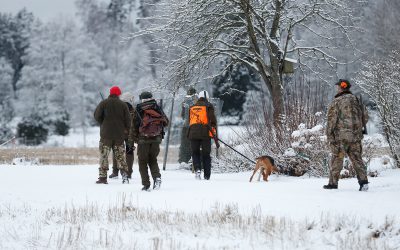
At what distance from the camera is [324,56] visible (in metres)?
16.3

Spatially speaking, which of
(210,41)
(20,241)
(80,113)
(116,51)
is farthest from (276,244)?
(116,51)

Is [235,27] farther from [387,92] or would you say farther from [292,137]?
[387,92]

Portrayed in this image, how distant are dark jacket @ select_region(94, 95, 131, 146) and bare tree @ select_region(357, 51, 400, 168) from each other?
4839mm

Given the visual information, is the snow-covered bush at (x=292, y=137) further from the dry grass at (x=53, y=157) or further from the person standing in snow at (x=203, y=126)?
the dry grass at (x=53, y=157)

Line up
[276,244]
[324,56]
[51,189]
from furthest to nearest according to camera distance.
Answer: [324,56] → [51,189] → [276,244]

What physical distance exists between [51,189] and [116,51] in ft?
165

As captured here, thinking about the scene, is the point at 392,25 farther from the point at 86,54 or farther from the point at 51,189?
the point at 51,189

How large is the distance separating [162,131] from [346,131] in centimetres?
291

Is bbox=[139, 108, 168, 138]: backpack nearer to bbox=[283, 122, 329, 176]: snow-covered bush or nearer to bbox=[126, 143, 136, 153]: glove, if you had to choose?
bbox=[126, 143, 136, 153]: glove

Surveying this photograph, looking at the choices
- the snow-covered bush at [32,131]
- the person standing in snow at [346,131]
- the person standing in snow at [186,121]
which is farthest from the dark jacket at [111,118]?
the snow-covered bush at [32,131]

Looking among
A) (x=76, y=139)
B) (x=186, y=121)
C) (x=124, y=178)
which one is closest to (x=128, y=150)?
(x=124, y=178)

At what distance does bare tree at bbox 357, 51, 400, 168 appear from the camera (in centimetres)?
1186

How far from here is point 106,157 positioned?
11.0m

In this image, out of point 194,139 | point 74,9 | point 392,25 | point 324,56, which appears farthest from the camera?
Result: point 74,9
